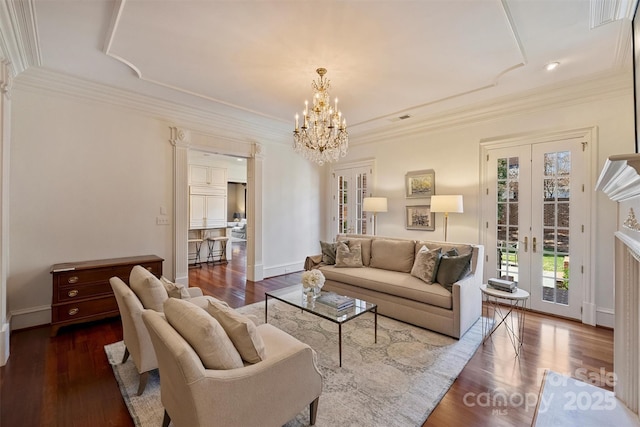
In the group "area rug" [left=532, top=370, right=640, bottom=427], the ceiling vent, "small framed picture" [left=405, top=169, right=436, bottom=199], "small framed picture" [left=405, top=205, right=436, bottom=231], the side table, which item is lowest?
"area rug" [left=532, top=370, right=640, bottom=427]

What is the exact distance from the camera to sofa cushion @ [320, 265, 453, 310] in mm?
3064

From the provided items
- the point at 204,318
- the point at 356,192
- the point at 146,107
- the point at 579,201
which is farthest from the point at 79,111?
the point at 579,201

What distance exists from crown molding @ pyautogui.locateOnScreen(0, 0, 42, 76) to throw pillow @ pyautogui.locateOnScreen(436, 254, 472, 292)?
4371 mm

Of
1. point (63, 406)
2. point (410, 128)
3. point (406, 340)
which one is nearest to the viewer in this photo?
point (63, 406)

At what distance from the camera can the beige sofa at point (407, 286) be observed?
9.81ft

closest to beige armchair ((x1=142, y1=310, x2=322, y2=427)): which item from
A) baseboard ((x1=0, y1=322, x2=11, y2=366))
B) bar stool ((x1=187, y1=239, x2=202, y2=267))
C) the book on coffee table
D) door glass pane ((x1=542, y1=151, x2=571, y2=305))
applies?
the book on coffee table

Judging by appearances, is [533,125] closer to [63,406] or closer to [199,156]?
[63,406]

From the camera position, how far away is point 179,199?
14.1 ft

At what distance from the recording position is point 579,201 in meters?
3.42

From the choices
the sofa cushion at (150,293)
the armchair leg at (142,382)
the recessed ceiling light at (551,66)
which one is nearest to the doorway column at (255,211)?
the sofa cushion at (150,293)

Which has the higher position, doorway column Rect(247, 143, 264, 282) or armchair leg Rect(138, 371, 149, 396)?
doorway column Rect(247, 143, 264, 282)

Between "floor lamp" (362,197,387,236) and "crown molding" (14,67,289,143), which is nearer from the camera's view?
"crown molding" (14,67,289,143)

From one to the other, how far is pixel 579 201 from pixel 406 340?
9.09 feet

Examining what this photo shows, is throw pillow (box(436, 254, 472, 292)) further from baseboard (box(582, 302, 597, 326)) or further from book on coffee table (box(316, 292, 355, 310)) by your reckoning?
baseboard (box(582, 302, 597, 326))
